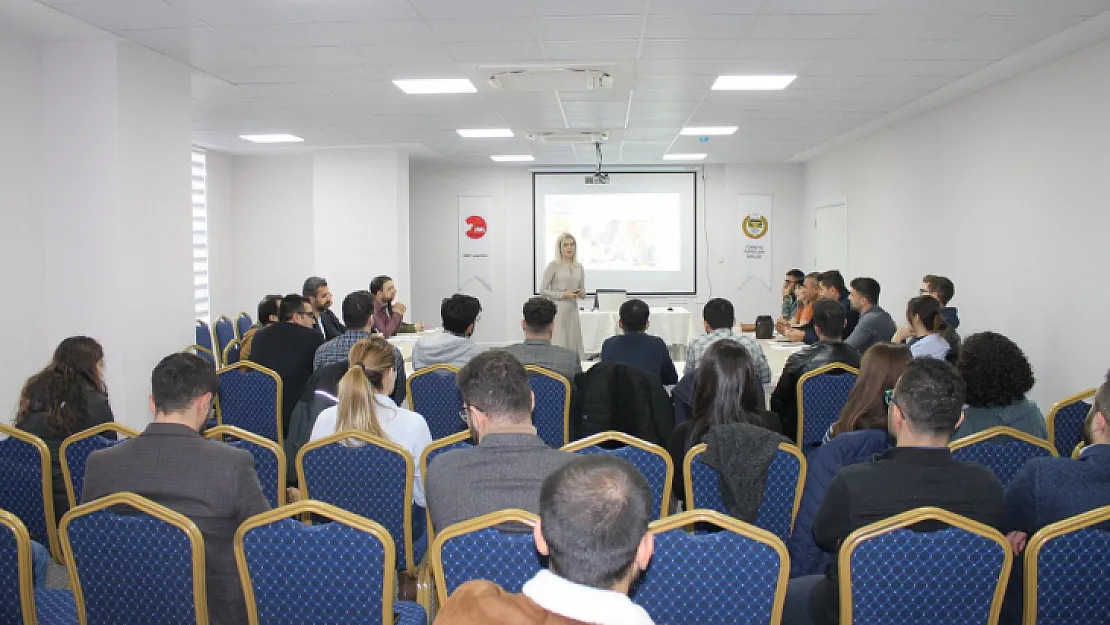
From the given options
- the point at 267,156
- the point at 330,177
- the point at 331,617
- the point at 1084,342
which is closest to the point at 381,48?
the point at 331,617

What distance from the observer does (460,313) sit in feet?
17.5

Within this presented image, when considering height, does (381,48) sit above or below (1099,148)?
above

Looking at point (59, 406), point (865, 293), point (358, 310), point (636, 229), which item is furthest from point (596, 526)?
point (636, 229)

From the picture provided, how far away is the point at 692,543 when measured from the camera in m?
2.06

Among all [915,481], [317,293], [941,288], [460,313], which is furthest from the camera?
[317,293]

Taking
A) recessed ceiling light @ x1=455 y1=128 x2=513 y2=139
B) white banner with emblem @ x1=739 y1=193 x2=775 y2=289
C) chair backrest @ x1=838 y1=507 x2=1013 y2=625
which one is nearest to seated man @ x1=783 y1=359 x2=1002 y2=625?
chair backrest @ x1=838 y1=507 x2=1013 y2=625

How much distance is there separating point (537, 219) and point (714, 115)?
6.06 metres

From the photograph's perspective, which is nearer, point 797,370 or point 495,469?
point 495,469

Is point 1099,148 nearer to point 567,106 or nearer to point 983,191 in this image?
point 983,191

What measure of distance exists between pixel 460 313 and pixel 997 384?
3.09 m

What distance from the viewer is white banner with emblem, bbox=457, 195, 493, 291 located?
14.9 meters

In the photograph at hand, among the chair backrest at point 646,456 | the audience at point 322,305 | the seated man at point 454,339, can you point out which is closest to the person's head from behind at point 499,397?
the chair backrest at point 646,456

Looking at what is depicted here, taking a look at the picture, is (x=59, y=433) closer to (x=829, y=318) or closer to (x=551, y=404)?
(x=551, y=404)

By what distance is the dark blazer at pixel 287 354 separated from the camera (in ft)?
18.3
